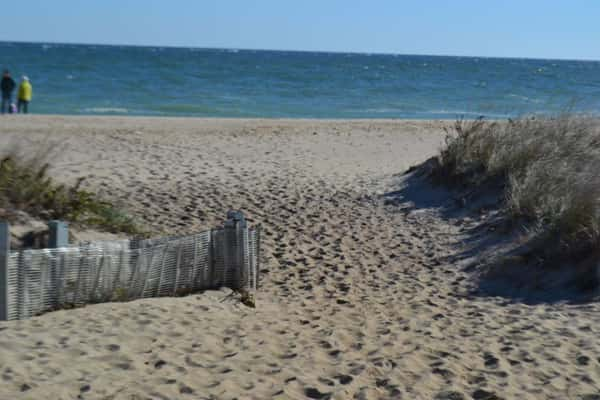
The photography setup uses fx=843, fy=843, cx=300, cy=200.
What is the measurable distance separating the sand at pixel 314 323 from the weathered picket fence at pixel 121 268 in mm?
183

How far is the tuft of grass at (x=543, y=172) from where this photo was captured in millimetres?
8516

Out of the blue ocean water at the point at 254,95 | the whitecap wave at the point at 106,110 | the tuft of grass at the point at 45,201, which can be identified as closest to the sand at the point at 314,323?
the tuft of grass at the point at 45,201

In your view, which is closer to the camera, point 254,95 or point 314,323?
point 314,323

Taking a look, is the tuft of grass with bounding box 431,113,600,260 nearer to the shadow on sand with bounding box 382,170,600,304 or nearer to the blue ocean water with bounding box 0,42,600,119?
the shadow on sand with bounding box 382,170,600,304

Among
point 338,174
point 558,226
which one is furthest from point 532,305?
point 338,174

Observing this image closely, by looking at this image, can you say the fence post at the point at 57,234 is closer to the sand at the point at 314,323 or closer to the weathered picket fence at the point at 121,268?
the weathered picket fence at the point at 121,268

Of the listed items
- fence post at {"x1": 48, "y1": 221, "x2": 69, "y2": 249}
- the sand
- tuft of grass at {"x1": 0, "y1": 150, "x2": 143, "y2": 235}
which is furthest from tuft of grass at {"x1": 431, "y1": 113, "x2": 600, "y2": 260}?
fence post at {"x1": 48, "y1": 221, "x2": 69, "y2": 249}

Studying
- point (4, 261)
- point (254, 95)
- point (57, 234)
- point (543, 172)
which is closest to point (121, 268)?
point (57, 234)

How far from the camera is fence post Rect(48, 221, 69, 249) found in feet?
21.9

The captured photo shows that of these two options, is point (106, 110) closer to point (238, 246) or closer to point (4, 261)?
point (238, 246)

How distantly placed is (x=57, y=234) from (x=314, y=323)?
2.18 meters

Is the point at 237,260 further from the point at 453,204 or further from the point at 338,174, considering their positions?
the point at 338,174

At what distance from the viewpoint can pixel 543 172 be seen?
33.2ft

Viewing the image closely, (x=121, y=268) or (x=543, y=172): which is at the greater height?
(x=543, y=172)
